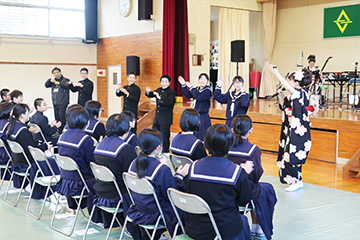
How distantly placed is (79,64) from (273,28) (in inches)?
264

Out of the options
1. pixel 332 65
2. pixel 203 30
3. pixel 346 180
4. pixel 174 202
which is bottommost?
pixel 346 180

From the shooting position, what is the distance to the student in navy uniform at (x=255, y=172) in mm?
3609

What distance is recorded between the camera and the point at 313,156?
788cm

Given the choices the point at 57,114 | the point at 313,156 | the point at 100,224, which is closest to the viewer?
the point at 100,224

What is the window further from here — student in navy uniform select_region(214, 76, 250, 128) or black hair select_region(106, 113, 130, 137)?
black hair select_region(106, 113, 130, 137)

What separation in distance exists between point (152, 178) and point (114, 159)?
0.58m

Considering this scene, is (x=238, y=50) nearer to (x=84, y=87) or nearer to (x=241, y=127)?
(x=84, y=87)

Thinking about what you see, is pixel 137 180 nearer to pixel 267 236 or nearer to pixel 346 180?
pixel 267 236

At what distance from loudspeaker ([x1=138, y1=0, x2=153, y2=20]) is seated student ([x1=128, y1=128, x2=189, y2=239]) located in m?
9.21

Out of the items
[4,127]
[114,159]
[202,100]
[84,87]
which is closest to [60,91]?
[84,87]

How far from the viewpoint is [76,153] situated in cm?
412

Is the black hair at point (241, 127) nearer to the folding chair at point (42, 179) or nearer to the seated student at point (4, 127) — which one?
the folding chair at point (42, 179)

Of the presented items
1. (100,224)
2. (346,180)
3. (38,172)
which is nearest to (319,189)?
(346,180)

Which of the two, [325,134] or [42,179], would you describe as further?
[325,134]
